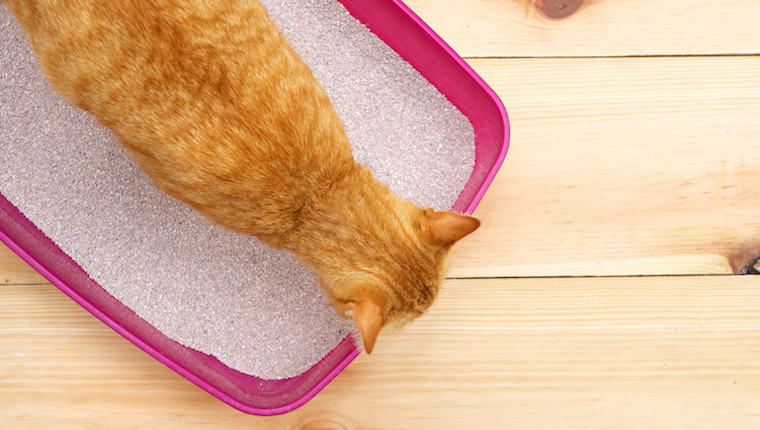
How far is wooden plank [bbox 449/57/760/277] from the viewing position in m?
1.13

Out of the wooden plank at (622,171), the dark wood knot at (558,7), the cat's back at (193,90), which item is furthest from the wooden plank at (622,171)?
the cat's back at (193,90)

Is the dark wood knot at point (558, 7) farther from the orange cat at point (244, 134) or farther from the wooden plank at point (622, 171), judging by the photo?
the orange cat at point (244, 134)

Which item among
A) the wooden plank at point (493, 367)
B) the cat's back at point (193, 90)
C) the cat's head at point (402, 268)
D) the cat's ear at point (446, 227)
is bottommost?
the wooden plank at point (493, 367)

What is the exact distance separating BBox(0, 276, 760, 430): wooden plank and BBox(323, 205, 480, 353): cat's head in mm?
270

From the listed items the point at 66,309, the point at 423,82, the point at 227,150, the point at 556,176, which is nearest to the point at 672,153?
the point at 556,176

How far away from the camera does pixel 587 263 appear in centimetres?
114

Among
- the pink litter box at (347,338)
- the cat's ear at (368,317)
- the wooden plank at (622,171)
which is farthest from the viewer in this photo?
the wooden plank at (622,171)

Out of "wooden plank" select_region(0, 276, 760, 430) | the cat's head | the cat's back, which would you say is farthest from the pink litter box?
the cat's back

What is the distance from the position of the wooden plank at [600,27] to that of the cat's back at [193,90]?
51cm

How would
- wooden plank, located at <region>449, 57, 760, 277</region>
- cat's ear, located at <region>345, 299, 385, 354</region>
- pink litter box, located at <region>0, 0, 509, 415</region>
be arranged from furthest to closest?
wooden plank, located at <region>449, 57, 760, 277</region> < pink litter box, located at <region>0, 0, 509, 415</region> < cat's ear, located at <region>345, 299, 385, 354</region>

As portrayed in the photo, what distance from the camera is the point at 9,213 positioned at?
106 centimetres

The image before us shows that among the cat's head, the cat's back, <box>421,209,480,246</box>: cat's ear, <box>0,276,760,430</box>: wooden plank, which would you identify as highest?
the cat's back

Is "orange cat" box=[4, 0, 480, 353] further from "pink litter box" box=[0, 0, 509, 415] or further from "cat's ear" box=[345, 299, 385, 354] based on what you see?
"pink litter box" box=[0, 0, 509, 415]

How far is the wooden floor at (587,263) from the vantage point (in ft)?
3.63
